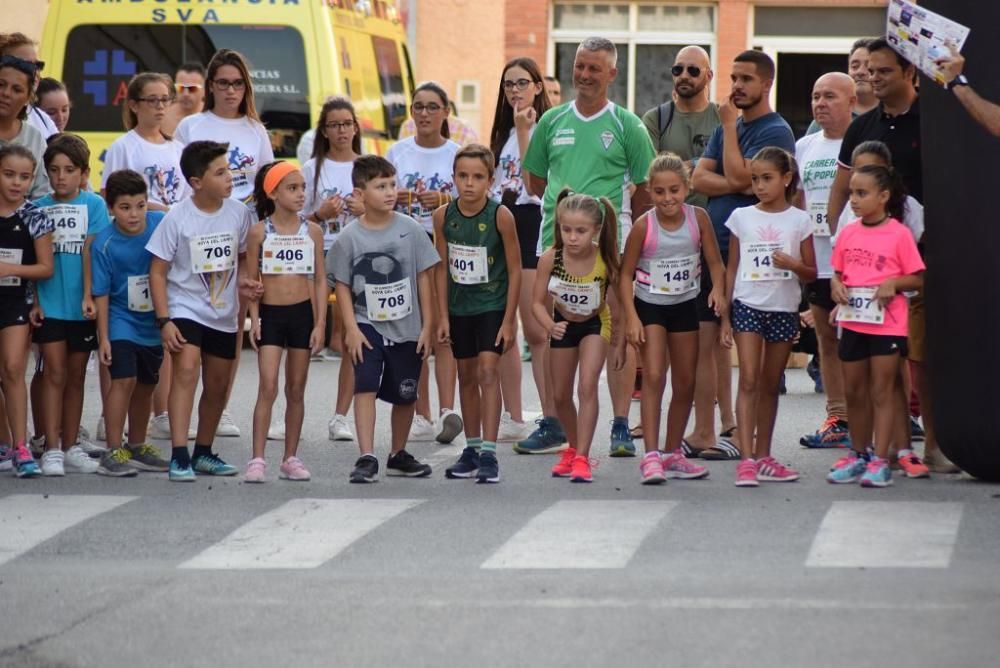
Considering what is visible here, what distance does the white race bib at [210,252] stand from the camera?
10.1 metres

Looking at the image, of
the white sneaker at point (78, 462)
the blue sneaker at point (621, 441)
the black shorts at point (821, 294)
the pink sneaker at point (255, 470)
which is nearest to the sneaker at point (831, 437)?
the black shorts at point (821, 294)

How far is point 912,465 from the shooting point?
382 inches

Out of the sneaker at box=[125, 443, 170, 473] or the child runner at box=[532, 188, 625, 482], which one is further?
the sneaker at box=[125, 443, 170, 473]

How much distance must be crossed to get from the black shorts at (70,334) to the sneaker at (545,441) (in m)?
2.19

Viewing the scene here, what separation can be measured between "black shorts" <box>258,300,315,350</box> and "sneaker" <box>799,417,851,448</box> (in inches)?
109

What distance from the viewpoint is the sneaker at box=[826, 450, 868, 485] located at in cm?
955

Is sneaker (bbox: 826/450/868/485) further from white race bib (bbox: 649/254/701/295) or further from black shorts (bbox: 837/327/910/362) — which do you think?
white race bib (bbox: 649/254/701/295)

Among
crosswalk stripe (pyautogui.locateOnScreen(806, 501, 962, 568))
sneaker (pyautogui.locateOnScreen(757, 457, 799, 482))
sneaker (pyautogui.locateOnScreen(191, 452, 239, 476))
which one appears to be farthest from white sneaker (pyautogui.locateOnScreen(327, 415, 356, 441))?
crosswalk stripe (pyautogui.locateOnScreen(806, 501, 962, 568))

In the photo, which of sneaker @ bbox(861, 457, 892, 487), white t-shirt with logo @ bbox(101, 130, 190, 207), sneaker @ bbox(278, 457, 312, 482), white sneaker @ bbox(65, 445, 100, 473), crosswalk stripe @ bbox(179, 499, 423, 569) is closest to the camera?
crosswalk stripe @ bbox(179, 499, 423, 569)

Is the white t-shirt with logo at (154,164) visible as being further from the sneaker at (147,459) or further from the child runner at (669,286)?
the child runner at (669,286)

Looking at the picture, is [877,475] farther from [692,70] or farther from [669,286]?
[692,70]

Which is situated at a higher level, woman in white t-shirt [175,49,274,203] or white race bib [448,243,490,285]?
woman in white t-shirt [175,49,274,203]

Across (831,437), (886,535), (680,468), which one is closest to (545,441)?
(680,468)

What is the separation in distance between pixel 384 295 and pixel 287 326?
48cm
